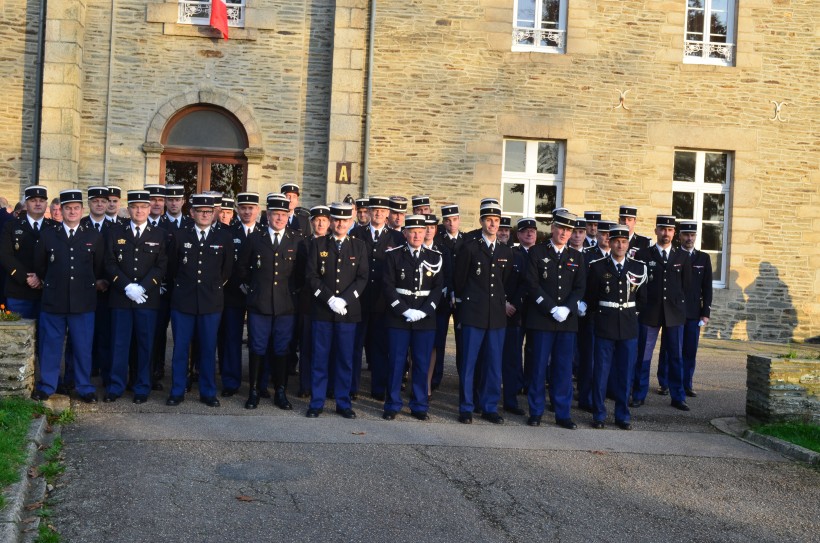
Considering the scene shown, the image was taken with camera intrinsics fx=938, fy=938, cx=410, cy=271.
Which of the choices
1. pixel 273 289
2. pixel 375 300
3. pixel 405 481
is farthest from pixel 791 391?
pixel 273 289

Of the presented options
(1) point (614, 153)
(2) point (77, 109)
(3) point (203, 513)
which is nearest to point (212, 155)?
(2) point (77, 109)

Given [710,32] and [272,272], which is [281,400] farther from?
[710,32]

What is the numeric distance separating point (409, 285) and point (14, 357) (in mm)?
3503

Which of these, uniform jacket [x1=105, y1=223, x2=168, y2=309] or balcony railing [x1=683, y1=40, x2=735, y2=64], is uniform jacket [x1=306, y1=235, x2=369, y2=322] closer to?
uniform jacket [x1=105, y1=223, x2=168, y2=309]

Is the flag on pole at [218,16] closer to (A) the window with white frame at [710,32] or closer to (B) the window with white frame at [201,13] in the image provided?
(B) the window with white frame at [201,13]

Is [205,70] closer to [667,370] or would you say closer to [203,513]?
[667,370]

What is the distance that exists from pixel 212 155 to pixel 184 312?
787cm

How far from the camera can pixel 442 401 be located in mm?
9609

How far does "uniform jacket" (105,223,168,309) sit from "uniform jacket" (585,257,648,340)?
4189 millimetres

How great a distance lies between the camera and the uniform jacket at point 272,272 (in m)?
8.90

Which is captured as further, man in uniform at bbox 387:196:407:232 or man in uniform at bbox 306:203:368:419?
man in uniform at bbox 387:196:407:232

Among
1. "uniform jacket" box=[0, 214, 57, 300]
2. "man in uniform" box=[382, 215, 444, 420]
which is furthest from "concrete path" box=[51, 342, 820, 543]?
"uniform jacket" box=[0, 214, 57, 300]

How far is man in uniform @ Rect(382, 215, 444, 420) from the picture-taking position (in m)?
8.70

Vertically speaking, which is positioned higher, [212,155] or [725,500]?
[212,155]
